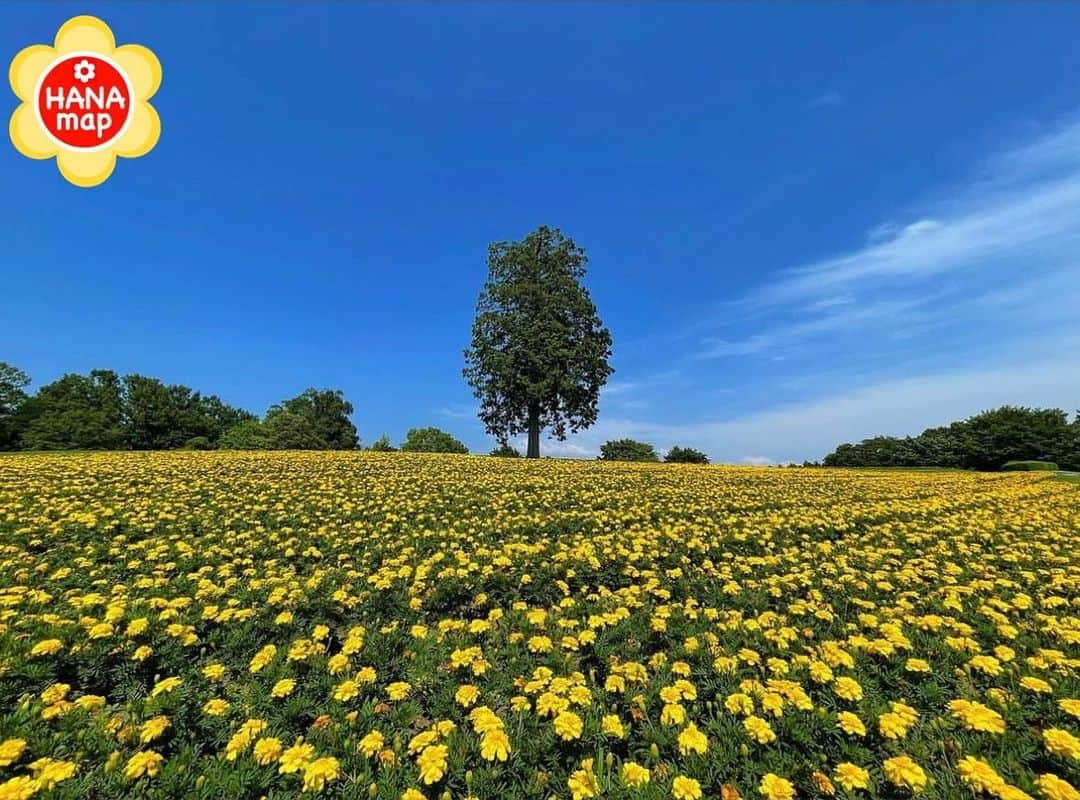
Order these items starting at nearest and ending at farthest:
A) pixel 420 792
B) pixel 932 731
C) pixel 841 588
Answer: pixel 420 792 → pixel 932 731 → pixel 841 588

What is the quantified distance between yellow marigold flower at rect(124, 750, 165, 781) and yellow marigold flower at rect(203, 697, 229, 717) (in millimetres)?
361

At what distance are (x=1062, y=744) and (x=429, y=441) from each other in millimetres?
60993

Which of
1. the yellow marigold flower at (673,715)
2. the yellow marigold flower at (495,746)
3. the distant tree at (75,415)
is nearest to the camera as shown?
the yellow marigold flower at (495,746)

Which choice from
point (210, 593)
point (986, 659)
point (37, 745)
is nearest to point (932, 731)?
point (986, 659)

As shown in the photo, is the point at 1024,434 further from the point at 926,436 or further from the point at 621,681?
the point at 621,681

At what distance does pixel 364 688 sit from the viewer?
3936 mm

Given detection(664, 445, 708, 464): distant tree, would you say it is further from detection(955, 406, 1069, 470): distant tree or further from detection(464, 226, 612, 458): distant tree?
detection(955, 406, 1069, 470): distant tree

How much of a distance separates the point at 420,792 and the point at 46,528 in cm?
922

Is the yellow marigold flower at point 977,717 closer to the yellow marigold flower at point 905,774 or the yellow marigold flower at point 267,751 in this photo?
the yellow marigold flower at point 905,774

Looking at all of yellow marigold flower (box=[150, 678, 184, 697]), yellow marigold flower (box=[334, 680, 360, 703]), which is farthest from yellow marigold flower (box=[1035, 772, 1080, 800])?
yellow marigold flower (box=[150, 678, 184, 697])

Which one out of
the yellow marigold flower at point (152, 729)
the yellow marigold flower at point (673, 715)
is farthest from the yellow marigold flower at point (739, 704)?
the yellow marigold flower at point (152, 729)

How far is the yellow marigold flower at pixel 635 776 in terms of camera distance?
112 inches

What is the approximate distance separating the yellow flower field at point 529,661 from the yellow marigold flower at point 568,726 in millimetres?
32

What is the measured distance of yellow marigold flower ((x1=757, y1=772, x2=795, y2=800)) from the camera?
8.81ft
